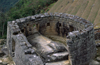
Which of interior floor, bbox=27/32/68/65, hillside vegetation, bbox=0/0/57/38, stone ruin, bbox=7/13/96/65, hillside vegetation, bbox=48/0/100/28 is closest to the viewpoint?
stone ruin, bbox=7/13/96/65

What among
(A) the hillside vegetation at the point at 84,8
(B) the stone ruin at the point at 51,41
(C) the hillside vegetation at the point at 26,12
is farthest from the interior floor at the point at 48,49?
(C) the hillside vegetation at the point at 26,12

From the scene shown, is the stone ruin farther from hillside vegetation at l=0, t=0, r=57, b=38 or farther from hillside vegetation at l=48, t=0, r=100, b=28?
hillside vegetation at l=0, t=0, r=57, b=38

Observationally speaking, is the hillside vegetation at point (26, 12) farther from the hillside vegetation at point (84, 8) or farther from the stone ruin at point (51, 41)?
the stone ruin at point (51, 41)

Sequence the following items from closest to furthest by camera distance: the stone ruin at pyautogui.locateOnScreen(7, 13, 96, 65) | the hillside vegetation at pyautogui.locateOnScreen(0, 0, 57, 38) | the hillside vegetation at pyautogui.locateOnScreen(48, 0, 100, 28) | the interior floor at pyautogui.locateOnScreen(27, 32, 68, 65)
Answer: the stone ruin at pyautogui.locateOnScreen(7, 13, 96, 65) < the interior floor at pyautogui.locateOnScreen(27, 32, 68, 65) < the hillside vegetation at pyautogui.locateOnScreen(48, 0, 100, 28) < the hillside vegetation at pyautogui.locateOnScreen(0, 0, 57, 38)

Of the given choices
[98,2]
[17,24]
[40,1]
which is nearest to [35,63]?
[17,24]

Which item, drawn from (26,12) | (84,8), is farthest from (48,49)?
(26,12)

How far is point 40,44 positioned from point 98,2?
510 inches

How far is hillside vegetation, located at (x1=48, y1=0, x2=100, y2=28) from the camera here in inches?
750

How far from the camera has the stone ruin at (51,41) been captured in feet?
26.8

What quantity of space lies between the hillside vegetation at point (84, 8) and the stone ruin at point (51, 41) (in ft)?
20.4

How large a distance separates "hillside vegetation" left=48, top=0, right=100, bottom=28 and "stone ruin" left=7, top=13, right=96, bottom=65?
6217 mm

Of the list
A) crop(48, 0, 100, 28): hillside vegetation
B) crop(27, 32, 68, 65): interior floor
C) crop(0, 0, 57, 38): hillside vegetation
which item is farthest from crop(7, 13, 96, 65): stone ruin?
crop(0, 0, 57, 38): hillside vegetation

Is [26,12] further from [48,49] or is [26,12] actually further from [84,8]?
[48,49]

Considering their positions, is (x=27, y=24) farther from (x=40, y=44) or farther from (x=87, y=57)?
(x=87, y=57)
